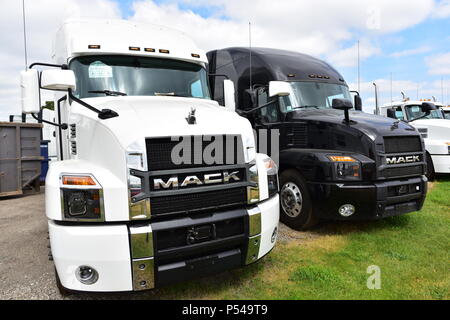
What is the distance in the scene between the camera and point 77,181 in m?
2.66

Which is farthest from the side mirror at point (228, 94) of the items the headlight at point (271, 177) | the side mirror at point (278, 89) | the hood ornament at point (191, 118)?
the hood ornament at point (191, 118)

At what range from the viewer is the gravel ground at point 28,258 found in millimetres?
3271

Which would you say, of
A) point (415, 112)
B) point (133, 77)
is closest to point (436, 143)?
point (415, 112)

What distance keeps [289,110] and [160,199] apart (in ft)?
12.2

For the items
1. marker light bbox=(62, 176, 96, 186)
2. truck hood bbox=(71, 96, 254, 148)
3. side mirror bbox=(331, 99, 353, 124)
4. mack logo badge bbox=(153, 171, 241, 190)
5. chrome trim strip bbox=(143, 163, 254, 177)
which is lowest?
mack logo badge bbox=(153, 171, 241, 190)

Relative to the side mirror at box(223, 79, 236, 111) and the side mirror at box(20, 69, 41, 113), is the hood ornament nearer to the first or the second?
the side mirror at box(20, 69, 41, 113)

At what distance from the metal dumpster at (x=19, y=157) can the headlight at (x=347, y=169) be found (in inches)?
313

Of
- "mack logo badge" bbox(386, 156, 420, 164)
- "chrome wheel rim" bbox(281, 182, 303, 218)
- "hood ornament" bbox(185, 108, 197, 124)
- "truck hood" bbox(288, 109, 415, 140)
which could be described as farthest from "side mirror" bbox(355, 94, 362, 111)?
"hood ornament" bbox(185, 108, 197, 124)

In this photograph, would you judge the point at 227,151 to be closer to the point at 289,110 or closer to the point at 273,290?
the point at 273,290

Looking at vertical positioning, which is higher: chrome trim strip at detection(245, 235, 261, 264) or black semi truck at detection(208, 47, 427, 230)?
black semi truck at detection(208, 47, 427, 230)

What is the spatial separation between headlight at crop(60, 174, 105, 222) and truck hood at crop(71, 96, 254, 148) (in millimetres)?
445

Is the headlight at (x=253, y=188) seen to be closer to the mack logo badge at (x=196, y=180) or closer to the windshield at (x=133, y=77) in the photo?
the mack logo badge at (x=196, y=180)

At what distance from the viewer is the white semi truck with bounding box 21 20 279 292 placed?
2.62 meters

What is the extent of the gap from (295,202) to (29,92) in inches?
150
